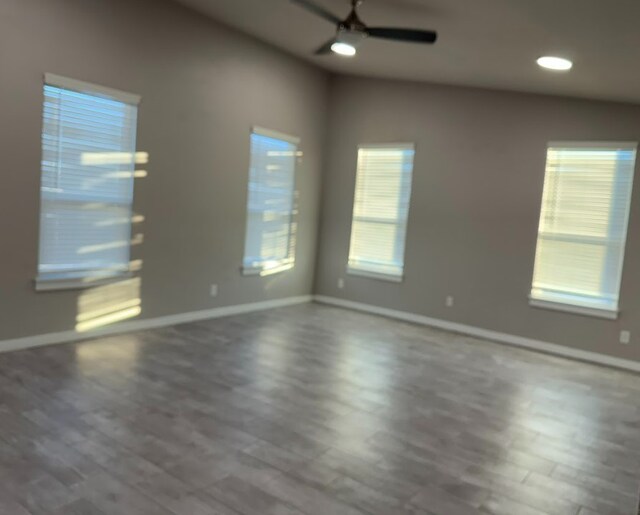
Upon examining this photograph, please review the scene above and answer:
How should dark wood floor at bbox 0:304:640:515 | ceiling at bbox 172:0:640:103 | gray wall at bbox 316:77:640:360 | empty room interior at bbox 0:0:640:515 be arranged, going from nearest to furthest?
dark wood floor at bbox 0:304:640:515 < empty room interior at bbox 0:0:640:515 < ceiling at bbox 172:0:640:103 < gray wall at bbox 316:77:640:360

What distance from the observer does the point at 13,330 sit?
14.1 ft

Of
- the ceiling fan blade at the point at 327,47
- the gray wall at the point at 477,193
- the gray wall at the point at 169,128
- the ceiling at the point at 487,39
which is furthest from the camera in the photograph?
the gray wall at the point at 477,193

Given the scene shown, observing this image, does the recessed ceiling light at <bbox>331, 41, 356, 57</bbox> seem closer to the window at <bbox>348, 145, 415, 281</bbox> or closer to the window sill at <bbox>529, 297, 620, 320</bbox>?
the window at <bbox>348, 145, 415, 281</bbox>

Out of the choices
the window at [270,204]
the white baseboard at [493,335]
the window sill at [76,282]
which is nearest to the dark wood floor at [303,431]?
the white baseboard at [493,335]

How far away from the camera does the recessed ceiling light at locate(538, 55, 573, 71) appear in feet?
13.3

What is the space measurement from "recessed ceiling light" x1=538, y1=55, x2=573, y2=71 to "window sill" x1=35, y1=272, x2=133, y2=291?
384 cm

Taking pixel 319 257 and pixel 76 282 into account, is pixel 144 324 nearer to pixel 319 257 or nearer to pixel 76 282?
pixel 76 282

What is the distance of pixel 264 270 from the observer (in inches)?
258

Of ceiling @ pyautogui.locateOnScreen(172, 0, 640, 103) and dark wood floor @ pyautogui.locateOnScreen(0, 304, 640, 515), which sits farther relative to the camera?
ceiling @ pyautogui.locateOnScreen(172, 0, 640, 103)

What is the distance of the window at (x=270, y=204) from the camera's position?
6262 millimetres

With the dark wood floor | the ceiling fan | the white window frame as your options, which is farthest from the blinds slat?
the ceiling fan

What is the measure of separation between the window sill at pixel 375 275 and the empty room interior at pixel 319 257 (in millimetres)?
53

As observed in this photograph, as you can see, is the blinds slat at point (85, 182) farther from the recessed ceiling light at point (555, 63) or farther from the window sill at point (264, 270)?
the recessed ceiling light at point (555, 63)

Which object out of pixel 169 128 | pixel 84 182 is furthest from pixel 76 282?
pixel 169 128
